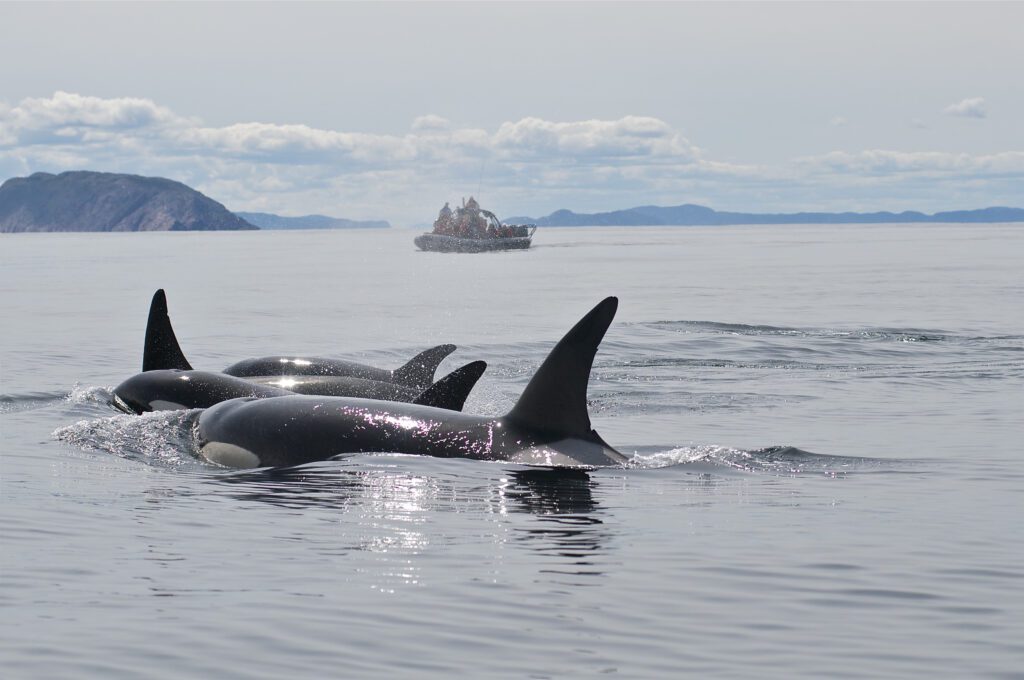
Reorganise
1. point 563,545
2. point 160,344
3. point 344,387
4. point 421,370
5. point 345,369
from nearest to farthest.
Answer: point 563,545 < point 344,387 < point 160,344 < point 421,370 < point 345,369

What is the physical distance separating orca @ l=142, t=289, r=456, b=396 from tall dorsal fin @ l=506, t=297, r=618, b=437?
20.5 feet

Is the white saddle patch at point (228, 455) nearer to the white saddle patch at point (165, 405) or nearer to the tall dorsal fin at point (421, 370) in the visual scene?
the white saddle patch at point (165, 405)

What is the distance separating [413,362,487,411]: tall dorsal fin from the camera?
15484 millimetres

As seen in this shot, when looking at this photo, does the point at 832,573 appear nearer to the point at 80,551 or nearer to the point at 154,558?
the point at 154,558

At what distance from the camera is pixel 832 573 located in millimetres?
9477

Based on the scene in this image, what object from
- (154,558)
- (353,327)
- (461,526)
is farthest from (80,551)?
(353,327)


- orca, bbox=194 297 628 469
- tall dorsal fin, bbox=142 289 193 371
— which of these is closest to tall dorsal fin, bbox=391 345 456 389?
tall dorsal fin, bbox=142 289 193 371

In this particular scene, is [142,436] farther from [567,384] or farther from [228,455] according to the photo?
[567,384]

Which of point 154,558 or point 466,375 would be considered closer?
point 154,558

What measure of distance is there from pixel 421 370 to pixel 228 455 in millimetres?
6190

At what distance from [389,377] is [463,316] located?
100ft

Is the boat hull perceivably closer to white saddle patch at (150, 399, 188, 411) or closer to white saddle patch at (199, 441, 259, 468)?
white saddle patch at (150, 399, 188, 411)

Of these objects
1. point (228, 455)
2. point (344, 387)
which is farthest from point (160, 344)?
point (228, 455)

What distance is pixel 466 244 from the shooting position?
182 metres
